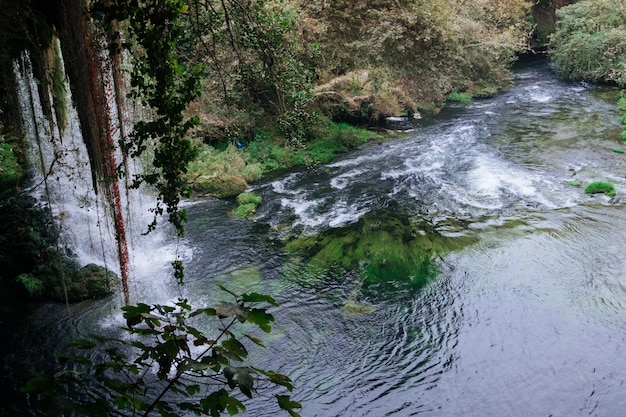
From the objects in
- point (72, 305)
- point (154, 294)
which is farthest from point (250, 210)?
point (72, 305)

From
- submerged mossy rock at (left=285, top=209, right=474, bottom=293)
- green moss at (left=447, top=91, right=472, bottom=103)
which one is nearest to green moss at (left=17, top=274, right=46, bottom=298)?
submerged mossy rock at (left=285, top=209, right=474, bottom=293)

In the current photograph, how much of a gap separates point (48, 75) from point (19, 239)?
4.25m

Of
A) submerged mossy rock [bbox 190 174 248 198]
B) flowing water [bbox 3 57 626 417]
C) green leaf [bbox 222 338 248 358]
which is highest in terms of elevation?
green leaf [bbox 222 338 248 358]

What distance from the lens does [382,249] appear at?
374 inches

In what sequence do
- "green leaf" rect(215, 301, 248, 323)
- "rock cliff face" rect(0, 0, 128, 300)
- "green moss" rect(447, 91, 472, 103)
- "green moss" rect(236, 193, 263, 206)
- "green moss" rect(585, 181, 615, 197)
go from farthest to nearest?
"green moss" rect(447, 91, 472, 103), "green moss" rect(236, 193, 263, 206), "green moss" rect(585, 181, 615, 197), "rock cliff face" rect(0, 0, 128, 300), "green leaf" rect(215, 301, 248, 323)

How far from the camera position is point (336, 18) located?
12.2 metres

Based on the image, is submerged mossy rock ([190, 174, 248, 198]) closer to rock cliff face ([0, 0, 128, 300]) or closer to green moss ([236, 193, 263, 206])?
green moss ([236, 193, 263, 206])

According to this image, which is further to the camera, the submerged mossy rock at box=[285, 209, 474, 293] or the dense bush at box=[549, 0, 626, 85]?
the dense bush at box=[549, 0, 626, 85]

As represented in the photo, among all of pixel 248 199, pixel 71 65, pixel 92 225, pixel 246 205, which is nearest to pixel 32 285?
pixel 92 225

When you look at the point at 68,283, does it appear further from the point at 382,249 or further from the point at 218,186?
the point at 382,249

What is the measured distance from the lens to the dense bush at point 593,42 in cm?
1916

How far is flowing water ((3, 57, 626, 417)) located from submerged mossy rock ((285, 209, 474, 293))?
0.16m

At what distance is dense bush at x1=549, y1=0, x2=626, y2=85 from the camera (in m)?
19.2

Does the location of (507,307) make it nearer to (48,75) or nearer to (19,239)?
(48,75)
